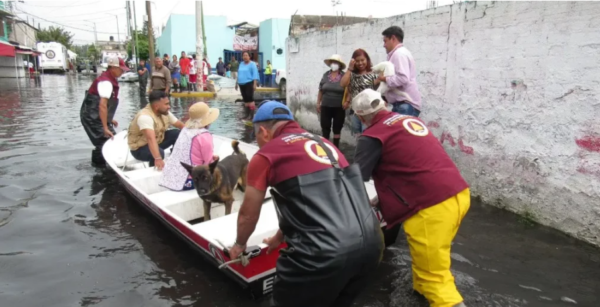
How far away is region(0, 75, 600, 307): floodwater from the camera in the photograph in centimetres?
351

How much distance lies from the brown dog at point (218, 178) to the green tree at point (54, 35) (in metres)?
84.4

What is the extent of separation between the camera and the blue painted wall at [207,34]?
32.2 m

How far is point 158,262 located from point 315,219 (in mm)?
2630

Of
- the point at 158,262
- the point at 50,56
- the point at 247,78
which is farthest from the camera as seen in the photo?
the point at 50,56

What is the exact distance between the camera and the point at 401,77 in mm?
5293

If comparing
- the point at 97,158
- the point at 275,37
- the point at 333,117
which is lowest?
the point at 97,158

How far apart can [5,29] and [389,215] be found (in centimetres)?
5793

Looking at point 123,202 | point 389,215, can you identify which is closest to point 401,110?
point 389,215

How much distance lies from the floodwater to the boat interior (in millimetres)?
364

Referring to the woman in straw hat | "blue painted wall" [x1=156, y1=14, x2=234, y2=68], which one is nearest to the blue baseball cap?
the woman in straw hat

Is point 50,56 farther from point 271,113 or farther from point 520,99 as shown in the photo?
point 271,113

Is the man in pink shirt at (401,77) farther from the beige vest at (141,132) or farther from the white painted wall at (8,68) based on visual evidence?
the white painted wall at (8,68)

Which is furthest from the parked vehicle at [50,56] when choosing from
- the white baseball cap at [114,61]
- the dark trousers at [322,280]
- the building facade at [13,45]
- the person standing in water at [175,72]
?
the dark trousers at [322,280]

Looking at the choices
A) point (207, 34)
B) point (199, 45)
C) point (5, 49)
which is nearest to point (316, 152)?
point (199, 45)
